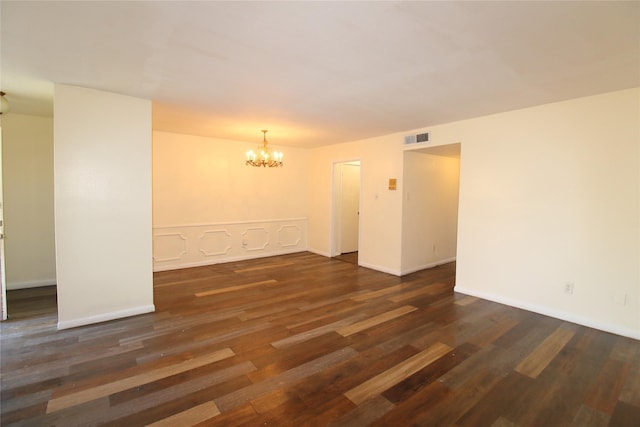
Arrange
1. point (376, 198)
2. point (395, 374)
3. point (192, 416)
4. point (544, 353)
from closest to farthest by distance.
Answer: point (192, 416) → point (395, 374) → point (544, 353) → point (376, 198)

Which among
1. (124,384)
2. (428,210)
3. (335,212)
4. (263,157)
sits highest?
(263,157)

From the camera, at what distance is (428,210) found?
555 cm

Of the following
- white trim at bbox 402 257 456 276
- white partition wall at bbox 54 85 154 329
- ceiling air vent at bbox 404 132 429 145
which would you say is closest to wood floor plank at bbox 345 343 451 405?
white trim at bbox 402 257 456 276

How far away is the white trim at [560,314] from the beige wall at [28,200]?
244 inches

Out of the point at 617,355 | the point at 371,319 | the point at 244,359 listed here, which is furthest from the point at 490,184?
the point at 244,359

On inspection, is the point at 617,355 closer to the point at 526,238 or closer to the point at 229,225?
the point at 526,238

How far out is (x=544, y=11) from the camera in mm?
1690

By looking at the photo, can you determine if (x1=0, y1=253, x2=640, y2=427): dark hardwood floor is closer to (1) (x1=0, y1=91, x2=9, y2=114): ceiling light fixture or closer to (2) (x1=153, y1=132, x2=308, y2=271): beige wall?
(2) (x1=153, y1=132, x2=308, y2=271): beige wall

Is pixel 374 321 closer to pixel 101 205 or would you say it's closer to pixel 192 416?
pixel 192 416

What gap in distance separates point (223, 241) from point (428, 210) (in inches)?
159

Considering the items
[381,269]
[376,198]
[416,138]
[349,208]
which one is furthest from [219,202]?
[416,138]

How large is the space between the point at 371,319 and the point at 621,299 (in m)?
2.55

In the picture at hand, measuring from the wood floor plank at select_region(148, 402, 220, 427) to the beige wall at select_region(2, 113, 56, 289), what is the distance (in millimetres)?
4121

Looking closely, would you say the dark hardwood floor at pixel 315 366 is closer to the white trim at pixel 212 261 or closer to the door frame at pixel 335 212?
the white trim at pixel 212 261
